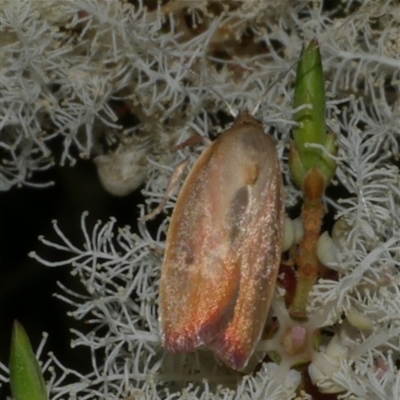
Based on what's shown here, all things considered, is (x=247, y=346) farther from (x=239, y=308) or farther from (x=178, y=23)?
(x=178, y=23)

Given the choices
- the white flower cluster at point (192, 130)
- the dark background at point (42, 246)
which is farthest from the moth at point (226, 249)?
the dark background at point (42, 246)

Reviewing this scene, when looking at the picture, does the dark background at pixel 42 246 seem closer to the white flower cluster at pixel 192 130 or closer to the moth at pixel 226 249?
the white flower cluster at pixel 192 130

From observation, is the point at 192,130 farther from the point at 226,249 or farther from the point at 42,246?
the point at 42,246

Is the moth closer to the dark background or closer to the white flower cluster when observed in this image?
the white flower cluster

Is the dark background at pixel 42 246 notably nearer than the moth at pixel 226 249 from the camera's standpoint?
No

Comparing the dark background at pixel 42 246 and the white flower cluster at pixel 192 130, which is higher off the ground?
the white flower cluster at pixel 192 130
